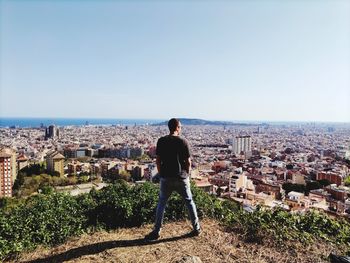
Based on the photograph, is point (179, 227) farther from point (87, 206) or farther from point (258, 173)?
point (258, 173)

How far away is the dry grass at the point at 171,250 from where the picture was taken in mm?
2938

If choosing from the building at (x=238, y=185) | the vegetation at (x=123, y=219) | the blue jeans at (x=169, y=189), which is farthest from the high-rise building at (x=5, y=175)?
the blue jeans at (x=169, y=189)

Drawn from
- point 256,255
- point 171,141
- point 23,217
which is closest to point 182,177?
point 171,141

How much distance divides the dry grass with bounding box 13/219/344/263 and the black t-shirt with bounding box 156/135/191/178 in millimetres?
759

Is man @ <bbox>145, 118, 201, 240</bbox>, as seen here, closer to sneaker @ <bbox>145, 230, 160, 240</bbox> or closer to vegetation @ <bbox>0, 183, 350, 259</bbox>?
sneaker @ <bbox>145, 230, 160, 240</bbox>

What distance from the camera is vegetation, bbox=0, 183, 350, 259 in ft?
10.4

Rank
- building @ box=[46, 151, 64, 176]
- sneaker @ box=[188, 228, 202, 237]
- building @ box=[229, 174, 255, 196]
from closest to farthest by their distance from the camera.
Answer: sneaker @ box=[188, 228, 202, 237] → building @ box=[229, 174, 255, 196] → building @ box=[46, 151, 64, 176]

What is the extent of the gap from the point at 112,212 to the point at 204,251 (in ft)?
4.46

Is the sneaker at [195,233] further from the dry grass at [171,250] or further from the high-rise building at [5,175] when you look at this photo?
the high-rise building at [5,175]

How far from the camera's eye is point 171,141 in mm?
3311

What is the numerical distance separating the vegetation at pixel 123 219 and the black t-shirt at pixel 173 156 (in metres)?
0.89

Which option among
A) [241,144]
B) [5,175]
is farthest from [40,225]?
[241,144]

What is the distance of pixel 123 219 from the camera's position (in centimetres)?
383

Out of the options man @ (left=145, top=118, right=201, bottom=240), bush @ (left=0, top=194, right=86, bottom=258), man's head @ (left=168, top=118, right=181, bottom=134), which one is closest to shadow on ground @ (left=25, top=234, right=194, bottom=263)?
man @ (left=145, top=118, right=201, bottom=240)
